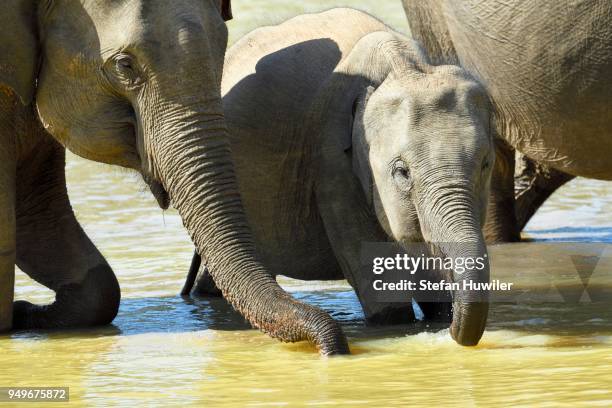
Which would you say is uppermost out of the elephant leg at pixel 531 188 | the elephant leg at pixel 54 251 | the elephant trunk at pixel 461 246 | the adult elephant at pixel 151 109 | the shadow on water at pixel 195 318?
the adult elephant at pixel 151 109

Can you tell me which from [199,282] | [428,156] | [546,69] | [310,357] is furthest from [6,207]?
[546,69]

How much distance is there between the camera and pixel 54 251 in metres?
7.81

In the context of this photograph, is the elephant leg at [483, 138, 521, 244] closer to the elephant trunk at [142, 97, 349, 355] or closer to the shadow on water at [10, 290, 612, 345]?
the shadow on water at [10, 290, 612, 345]

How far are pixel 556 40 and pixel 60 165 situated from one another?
2469 mm

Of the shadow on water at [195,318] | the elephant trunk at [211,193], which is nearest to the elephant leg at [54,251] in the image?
the shadow on water at [195,318]

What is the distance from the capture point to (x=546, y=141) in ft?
25.6

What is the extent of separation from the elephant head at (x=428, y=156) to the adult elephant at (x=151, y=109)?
56 cm

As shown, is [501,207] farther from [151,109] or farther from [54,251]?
[151,109]

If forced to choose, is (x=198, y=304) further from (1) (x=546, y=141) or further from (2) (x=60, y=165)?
(1) (x=546, y=141)

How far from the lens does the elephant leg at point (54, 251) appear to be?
752cm

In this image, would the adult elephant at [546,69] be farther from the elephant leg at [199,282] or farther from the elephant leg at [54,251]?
the elephant leg at [54,251]

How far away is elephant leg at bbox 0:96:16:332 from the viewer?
23.3 feet

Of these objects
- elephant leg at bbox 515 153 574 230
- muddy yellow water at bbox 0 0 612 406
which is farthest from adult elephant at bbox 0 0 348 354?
elephant leg at bbox 515 153 574 230

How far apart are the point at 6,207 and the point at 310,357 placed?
1.72 m
